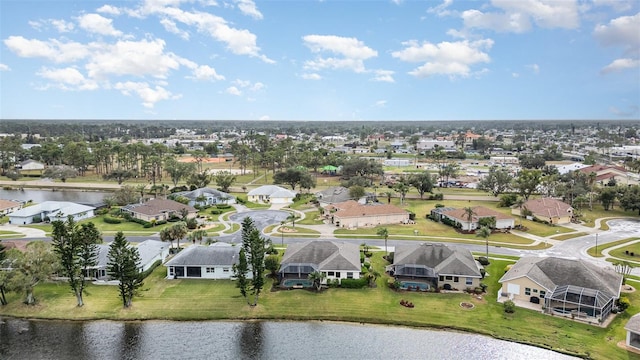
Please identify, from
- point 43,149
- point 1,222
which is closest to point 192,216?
point 1,222

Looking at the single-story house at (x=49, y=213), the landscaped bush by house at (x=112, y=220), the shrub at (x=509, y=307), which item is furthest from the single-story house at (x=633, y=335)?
the single-story house at (x=49, y=213)

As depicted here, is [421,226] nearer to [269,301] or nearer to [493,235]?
[493,235]

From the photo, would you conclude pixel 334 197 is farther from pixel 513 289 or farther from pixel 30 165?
pixel 30 165

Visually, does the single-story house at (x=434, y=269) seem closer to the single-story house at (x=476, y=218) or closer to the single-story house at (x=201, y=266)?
the single-story house at (x=201, y=266)

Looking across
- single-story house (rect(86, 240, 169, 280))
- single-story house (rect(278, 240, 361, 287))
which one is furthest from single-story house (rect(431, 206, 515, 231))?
single-story house (rect(86, 240, 169, 280))

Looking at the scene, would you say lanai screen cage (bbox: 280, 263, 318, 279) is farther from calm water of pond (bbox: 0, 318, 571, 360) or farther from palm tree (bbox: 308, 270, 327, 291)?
calm water of pond (bbox: 0, 318, 571, 360)
